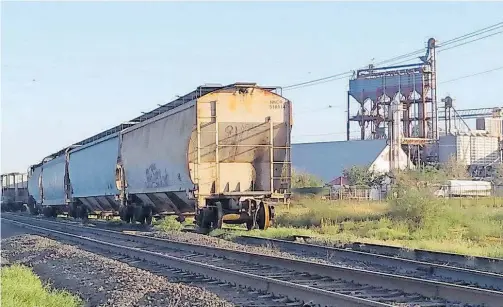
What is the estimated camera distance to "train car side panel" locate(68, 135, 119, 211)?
26.9 m

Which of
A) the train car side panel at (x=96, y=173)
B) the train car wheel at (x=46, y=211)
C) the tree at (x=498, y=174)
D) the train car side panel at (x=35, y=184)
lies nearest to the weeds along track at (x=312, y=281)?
the train car side panel at (x=96, y=173)

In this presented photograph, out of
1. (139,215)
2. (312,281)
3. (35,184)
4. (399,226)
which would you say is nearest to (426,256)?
(312,281)

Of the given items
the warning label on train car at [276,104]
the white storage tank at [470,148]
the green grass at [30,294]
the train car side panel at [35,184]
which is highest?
the white storage tank at [470,148]

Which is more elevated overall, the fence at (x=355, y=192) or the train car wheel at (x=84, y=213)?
the fence at (x=355, y=192)

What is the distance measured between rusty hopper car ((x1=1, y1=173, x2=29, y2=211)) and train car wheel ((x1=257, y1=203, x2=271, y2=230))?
35.3m

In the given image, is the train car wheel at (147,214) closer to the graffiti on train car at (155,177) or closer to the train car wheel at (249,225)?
the graffiti on train car at (155,177)

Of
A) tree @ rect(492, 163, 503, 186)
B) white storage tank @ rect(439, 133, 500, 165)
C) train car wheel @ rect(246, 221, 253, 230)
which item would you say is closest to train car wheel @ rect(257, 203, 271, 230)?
train car wheel @ rect(246, 221, 253, 230)

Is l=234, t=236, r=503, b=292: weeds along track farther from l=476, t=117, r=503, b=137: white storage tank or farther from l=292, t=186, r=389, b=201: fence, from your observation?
l=476, t=117, r=503, b=137: white storage tank

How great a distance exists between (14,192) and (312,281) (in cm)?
5132

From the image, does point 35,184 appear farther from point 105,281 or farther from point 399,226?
point 105,281

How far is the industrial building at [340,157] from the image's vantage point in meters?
65.3

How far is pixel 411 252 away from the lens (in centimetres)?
1352

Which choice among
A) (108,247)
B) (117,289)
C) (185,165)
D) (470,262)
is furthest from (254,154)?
(117,289)

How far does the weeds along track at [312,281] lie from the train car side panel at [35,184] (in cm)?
2898
